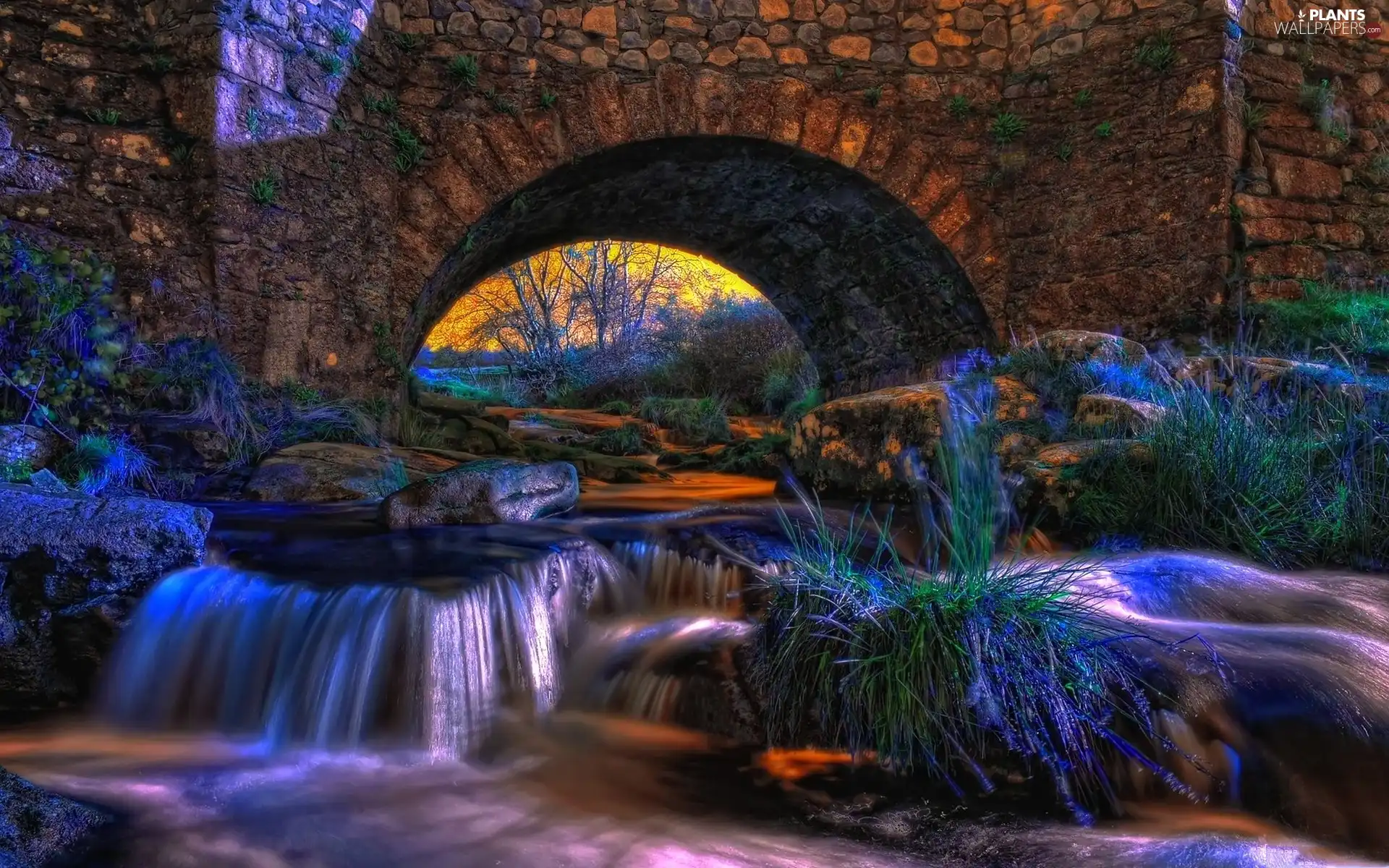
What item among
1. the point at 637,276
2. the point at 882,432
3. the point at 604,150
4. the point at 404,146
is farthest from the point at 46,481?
the point at 637,276

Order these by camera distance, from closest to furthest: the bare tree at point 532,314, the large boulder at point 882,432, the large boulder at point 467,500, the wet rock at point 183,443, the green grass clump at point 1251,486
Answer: the green grass clump at point 1251,486 → the large boulder at point 467,500 → the large boulder at point 882,432 → the wet rock at point 183,443 → the bare tree at point 532,314

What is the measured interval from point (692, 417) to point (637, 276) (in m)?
7.03

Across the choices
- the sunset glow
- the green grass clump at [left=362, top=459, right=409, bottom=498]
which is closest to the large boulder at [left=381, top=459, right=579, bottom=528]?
the green grass clump at [left=362, top=459, right=409, bottom=498]

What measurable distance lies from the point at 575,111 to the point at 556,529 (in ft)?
11.9

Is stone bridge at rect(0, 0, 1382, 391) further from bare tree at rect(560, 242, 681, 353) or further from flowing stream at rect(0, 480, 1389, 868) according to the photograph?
bare tree at rect(560, 242, 681, 353)

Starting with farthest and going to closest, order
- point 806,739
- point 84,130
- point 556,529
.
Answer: point 84,130 → point 556,529 → point 806,739

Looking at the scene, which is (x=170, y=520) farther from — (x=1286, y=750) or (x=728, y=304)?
(x=728, y=304)

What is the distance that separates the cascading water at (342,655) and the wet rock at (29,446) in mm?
1823

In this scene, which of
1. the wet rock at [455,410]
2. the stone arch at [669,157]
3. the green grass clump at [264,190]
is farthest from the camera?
the wet rock at [455,410]

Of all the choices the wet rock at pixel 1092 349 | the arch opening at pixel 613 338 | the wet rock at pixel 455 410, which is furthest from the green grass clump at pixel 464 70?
the arch opening at pixel 613 338

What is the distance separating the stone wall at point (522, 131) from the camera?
5.12 meters

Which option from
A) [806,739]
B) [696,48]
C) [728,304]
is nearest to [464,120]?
[696,48]

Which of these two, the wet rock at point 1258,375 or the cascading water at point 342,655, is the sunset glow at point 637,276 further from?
the cascading water at point 342,655

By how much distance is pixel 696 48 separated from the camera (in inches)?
259
